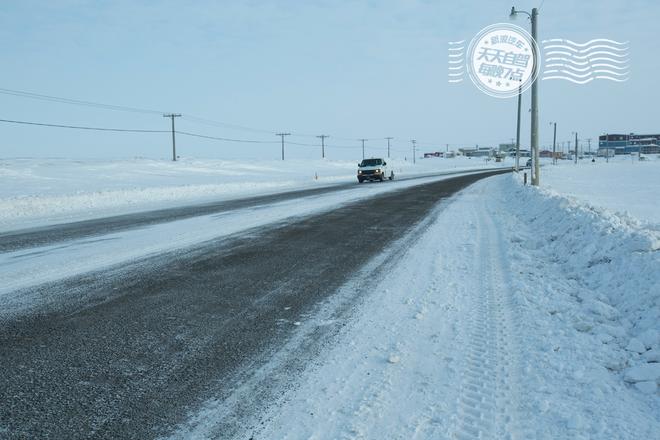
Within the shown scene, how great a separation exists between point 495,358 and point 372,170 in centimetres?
3373

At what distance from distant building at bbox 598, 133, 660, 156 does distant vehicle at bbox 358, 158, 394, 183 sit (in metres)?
152

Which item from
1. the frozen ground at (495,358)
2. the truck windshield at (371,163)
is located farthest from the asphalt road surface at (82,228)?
the truck windshield at (371,163)

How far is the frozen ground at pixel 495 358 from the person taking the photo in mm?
3113

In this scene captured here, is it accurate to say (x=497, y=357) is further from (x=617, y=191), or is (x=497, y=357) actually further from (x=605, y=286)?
(x=617, y=191)

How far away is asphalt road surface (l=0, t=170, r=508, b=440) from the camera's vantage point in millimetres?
3250

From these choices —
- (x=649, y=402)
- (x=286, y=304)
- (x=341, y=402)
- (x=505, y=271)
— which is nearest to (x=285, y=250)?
(x=286, y=304)

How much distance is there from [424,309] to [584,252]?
340cm

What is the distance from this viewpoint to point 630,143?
174 m

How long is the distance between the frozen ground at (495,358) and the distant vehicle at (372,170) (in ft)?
98.4

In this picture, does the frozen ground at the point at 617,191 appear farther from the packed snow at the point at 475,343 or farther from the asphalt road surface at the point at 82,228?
the asphalt road surface at the point at 82,228

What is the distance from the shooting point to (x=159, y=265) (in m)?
7.75

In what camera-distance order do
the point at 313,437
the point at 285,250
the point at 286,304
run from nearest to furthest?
the point at 313,437, the point at 286,304, the point at 285,250

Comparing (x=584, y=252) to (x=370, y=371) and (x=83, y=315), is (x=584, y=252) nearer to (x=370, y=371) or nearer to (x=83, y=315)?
(x=370, y=371)

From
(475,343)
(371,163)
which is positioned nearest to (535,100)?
(475,343)
